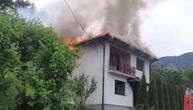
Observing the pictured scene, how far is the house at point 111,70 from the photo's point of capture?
3519 cm

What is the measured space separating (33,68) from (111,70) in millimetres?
18801

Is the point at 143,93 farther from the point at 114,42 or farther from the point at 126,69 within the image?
the point at 114,42

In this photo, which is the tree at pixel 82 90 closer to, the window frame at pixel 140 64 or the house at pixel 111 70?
the house at pixel 111 70

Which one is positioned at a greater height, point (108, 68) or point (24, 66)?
point (108, 68)

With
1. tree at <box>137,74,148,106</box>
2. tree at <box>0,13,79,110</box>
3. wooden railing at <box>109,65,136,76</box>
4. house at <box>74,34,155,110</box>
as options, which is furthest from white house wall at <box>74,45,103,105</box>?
tree at <box>0,13,79,110</box>

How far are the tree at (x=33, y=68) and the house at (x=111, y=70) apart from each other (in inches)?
586

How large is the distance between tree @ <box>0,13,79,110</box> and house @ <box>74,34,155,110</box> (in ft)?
48.9

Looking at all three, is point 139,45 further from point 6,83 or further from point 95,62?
point 6,83

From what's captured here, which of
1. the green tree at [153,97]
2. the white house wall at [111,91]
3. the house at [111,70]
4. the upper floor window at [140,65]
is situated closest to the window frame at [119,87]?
the house at [111,70]

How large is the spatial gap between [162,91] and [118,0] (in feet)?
30.0

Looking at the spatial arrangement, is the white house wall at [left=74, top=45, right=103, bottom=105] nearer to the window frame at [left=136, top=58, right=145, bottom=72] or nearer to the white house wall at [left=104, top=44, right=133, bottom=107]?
the white house wall at [left=104, top=44, right=133, bottom=107]

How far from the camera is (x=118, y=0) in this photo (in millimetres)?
37500

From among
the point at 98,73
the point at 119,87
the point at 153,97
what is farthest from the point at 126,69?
the point at 153,97

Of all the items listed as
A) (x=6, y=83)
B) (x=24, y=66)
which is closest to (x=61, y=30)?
(x=24, y=66)
